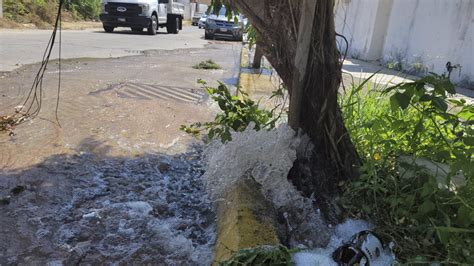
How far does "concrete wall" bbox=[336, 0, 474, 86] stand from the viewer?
428 inches

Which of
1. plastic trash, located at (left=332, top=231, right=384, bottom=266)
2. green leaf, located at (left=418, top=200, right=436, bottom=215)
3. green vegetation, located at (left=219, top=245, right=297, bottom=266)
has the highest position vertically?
green leaf, located at (left=418, top=200, right=436, bottom=215)

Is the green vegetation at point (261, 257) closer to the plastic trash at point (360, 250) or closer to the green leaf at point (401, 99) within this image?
the plastic trash at point (360, 250)

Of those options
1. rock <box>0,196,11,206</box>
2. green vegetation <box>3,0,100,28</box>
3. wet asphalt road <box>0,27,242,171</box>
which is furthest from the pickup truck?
rock <box>0,196,11,206</box>

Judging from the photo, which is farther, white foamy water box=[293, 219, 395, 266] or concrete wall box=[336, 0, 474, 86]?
concrete wall box=[336, 0, 474, 86]

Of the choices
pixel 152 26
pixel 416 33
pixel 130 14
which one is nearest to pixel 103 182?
pixel 416 33

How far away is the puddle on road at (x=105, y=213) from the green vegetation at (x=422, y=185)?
925 mm

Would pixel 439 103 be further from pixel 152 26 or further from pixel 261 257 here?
Result: pixel 152 26

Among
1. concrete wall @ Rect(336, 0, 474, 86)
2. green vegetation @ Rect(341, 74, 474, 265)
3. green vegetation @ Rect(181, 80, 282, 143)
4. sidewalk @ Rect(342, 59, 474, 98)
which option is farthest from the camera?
concrete wall @ Rect(336, 0, 474, 86)

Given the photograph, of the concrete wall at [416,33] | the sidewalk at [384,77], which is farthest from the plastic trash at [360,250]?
the concrete wall at [416,33]

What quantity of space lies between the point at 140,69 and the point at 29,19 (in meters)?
15.3

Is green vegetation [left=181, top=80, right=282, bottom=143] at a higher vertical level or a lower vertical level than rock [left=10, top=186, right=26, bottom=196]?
higher

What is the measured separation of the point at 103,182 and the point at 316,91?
1.67 meters

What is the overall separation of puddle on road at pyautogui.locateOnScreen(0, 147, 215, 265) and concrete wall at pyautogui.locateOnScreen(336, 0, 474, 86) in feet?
19.9

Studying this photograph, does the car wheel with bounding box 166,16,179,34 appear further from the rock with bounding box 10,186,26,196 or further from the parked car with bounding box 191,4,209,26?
the rock with bounding box 10,186,26,196
